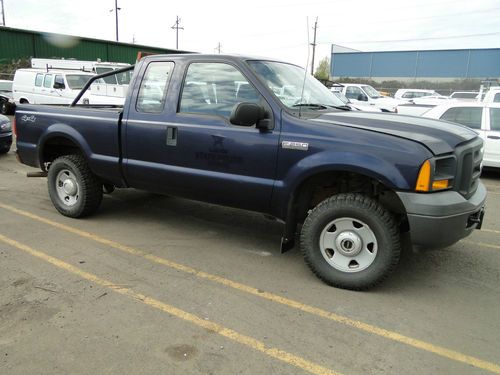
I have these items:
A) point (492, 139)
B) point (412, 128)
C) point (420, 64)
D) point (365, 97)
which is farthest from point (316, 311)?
point (420, 64)

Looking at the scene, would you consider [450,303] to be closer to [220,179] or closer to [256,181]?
[256,181]

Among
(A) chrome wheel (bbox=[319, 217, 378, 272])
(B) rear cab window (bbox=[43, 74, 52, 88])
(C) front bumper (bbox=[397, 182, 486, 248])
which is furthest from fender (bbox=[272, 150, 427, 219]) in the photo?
(B) rear cab window (bbox=[43, 74, 52, 88])

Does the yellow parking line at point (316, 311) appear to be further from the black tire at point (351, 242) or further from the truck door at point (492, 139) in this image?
the truck door at point (492, 139)

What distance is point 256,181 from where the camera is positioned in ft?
13.1

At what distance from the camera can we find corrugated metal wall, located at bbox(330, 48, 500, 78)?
44.6 metres

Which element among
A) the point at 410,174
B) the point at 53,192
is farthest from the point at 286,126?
the point at 53,192

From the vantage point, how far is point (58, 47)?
1171 inches

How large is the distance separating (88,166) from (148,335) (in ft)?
9.47

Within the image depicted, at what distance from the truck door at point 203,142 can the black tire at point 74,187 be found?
82cm

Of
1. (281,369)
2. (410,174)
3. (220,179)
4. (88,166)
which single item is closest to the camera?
(281,369)

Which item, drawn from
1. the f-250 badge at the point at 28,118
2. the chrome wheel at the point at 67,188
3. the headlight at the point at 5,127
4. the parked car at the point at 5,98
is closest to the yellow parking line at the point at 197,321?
the chrome wheel at the point at 67,188

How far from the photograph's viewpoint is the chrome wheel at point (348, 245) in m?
3.64

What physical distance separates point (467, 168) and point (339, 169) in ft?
3.36

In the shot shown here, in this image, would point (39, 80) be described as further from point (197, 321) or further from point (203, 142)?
point (197, 321)
